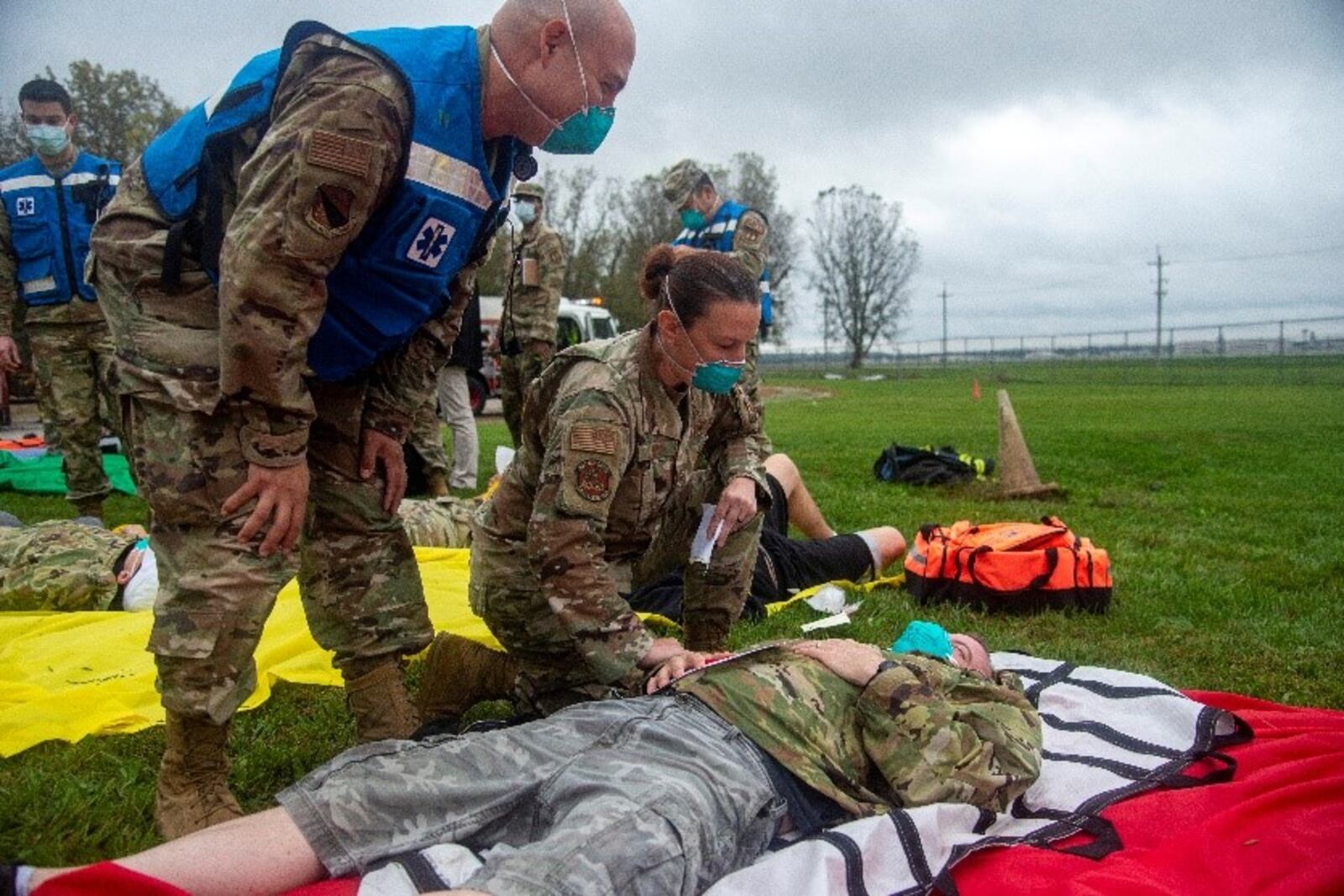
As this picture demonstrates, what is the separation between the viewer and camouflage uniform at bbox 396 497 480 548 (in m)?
5.48

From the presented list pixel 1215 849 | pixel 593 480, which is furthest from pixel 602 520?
pixel 1215 849

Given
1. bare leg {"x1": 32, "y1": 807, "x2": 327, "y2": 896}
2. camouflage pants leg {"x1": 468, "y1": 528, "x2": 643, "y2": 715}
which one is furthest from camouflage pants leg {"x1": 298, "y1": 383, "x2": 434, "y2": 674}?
bare leg {"x1": 32, "y1": 807, "x2": 327, "y2": 896}

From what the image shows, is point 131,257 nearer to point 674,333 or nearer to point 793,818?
point 674,333

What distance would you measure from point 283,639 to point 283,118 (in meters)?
2.28

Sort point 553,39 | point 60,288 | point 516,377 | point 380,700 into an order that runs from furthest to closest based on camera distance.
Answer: point 516,377 < point 60,288 < point 380,700 < point 553,39

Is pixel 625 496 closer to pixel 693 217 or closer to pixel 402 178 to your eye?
pixel 402 178

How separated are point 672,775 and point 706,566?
4.69 ft

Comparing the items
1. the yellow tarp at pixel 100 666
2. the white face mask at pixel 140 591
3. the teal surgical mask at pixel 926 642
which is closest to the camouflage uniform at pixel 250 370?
the yellow tarp at pixel 100 666

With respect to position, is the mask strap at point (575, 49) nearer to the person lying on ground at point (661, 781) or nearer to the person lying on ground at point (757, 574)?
the person lying on ground at point (661, 781)

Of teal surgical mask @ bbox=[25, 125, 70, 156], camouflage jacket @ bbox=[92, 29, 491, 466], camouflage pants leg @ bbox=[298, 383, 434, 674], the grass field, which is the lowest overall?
the grass field

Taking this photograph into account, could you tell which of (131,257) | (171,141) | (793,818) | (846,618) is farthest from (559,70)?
(846,618)

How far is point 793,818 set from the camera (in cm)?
233

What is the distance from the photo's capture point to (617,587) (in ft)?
9.44

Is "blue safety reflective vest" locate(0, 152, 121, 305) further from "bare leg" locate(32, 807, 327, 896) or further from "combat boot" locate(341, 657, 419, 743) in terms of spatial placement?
"bare leg" locate(32, 807, 327, 896)
